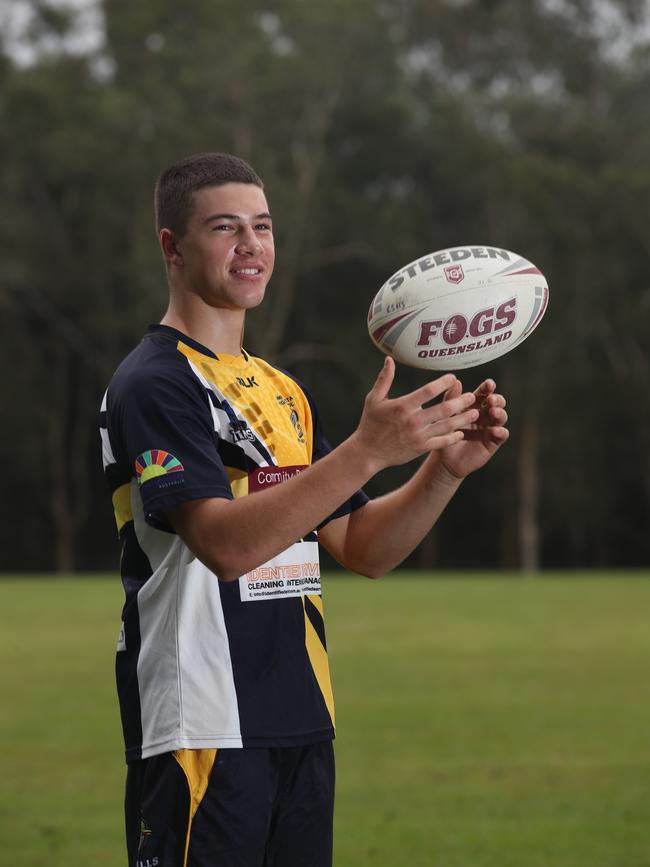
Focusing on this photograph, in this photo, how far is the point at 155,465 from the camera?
295 centimetres

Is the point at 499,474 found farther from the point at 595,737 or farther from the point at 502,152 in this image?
the point at 595,737

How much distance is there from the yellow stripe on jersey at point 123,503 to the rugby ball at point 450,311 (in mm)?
858

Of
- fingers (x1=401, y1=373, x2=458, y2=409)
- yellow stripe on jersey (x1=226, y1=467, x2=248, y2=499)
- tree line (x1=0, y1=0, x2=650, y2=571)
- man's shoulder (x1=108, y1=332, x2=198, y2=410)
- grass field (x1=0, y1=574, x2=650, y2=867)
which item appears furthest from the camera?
tree line (x1=0, y1=0, x2=650, y2=571)

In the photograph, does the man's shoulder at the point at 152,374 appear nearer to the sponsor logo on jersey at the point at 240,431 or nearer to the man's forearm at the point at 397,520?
the sponsor logo on jersey at the point at 240,431

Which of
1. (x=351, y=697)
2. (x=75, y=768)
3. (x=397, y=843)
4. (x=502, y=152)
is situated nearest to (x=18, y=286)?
(x=502, y=152)

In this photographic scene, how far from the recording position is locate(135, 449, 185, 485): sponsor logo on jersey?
115 inches

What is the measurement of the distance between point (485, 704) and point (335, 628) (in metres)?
6.76

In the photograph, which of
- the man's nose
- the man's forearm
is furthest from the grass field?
the man's nose

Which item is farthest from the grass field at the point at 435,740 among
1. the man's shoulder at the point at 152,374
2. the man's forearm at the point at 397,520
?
the man's shoulder at the point at 152,374

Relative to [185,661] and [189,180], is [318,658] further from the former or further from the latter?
[189,180]

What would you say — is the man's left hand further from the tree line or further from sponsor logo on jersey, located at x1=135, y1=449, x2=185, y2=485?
the tree line

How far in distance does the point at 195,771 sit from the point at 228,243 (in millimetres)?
1208

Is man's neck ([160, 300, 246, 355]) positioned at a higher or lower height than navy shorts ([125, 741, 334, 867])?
higher

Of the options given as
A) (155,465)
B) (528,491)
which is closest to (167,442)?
(155,465)
